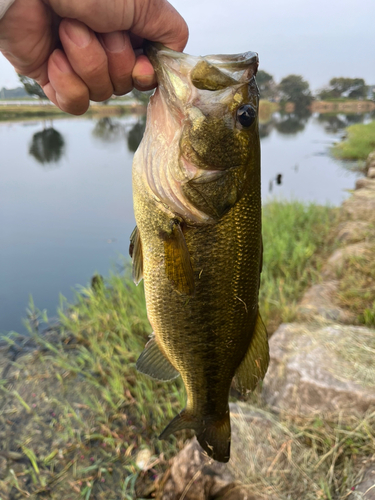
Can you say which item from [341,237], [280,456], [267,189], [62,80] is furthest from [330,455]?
[267,189]

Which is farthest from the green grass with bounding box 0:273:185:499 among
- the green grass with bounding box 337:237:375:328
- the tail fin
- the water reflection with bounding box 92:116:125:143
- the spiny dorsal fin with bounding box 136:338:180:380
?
the water reflection with bounding box 92:116:125:143

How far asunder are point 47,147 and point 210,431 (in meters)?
24.1

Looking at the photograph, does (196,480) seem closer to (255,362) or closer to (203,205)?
(255,362)

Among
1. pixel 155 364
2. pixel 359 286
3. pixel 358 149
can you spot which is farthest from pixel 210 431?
pixel 358 149

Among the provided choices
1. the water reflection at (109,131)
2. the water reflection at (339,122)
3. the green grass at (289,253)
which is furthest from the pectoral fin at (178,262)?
the water reflection at (339,122)

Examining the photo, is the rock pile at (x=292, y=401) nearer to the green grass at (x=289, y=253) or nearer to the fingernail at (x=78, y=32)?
the green grass at (x=289, y=253)

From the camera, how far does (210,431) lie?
1.71 m

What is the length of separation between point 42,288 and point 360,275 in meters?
5.35

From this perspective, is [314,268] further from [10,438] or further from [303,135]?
[303,135]

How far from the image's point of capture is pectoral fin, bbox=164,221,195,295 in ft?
4.52

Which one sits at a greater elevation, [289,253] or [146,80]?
[146,80]

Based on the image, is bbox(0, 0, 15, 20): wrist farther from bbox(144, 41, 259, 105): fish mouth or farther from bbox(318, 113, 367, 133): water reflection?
bbox(318, 113, 367, 133): water reflection

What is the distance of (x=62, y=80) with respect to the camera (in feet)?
4.93

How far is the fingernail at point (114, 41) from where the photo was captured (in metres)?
1.42
